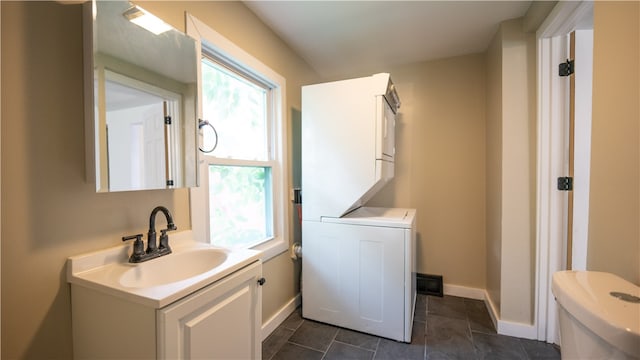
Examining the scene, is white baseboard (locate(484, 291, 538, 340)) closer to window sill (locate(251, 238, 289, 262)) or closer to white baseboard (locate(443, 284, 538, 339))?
white baseboard (locate(443, 284, 538, 339))

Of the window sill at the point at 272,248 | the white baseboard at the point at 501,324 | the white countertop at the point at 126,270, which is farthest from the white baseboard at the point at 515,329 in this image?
the white countertop at the point at 126,270

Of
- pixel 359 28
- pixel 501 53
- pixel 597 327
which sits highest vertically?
pixel 359 28

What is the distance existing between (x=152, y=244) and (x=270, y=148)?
1233 millimetres

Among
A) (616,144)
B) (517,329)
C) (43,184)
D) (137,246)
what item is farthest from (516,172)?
(43,184)

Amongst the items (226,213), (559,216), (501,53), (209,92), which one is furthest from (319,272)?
(501,53)

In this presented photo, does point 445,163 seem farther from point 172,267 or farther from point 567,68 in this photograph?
point 172,267

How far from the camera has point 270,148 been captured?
2.18 meters

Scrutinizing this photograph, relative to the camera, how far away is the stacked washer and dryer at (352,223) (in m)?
1.83

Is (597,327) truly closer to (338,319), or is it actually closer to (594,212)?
(594,212)

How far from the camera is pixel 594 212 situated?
3.29 feet

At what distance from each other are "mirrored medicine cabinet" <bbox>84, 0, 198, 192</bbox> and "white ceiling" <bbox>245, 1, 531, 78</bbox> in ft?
2.79

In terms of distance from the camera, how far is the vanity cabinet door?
31.4 inches

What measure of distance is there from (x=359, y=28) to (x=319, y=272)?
6.29ft

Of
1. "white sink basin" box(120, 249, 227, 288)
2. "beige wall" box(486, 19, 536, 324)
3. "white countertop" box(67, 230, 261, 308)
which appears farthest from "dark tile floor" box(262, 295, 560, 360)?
"white countertop" box(67, 230, 261, 308)
